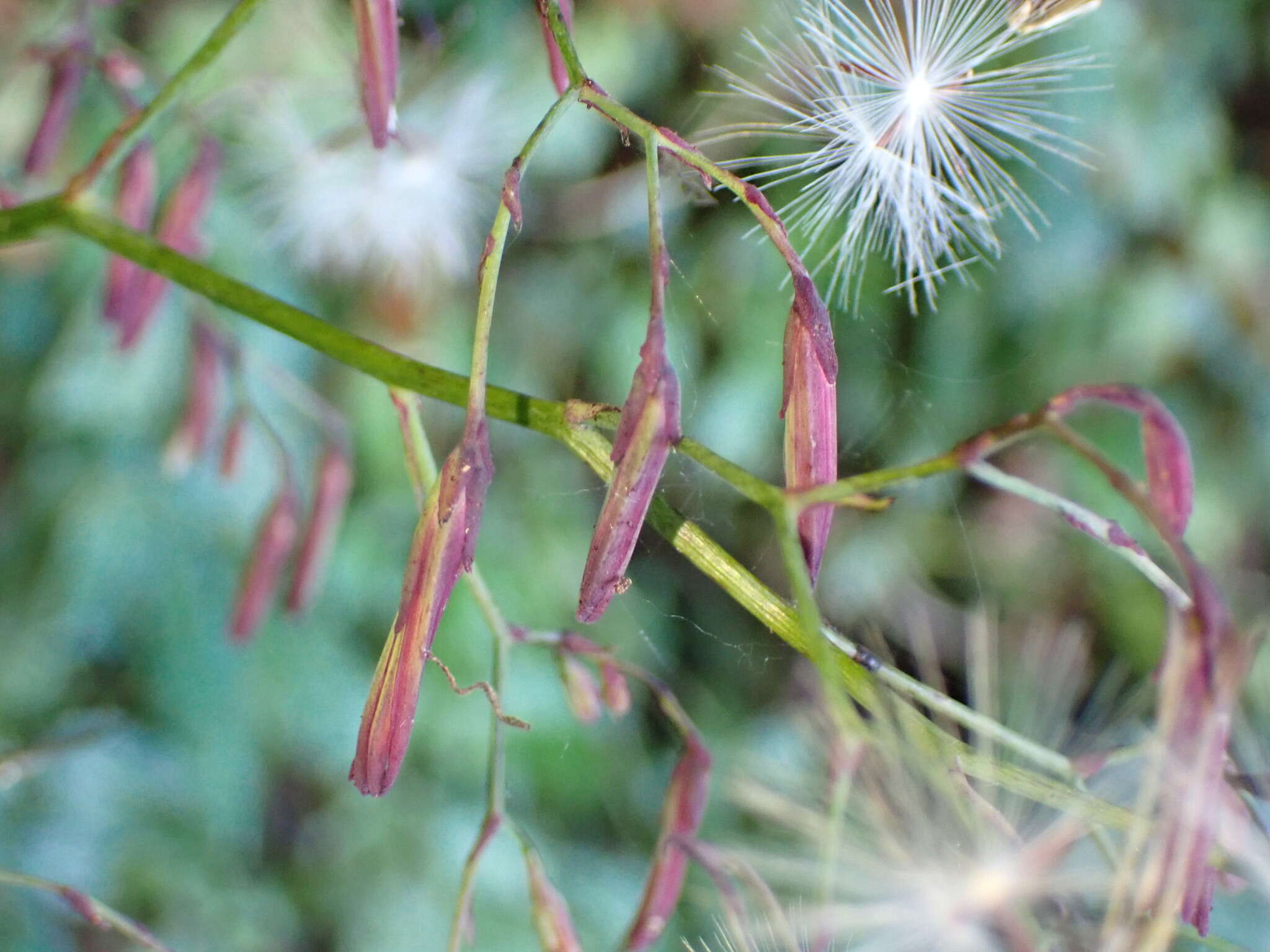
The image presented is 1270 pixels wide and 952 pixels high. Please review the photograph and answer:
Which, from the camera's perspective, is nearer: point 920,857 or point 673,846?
point 920,857

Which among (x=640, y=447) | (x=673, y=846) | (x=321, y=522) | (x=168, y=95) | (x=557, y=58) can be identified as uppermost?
(x=557, y=58)

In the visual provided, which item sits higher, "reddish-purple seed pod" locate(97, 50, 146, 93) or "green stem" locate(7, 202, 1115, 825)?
"reddish-purple seed pod" locate(97, 50, 146, 93)

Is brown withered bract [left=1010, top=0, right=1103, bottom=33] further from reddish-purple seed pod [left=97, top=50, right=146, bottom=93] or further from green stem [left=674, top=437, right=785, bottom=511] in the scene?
reddish-purple seed pod [left=97, top=50, right=146, bottom=93]

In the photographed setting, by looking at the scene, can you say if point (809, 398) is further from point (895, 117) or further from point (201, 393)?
point (201, 393)

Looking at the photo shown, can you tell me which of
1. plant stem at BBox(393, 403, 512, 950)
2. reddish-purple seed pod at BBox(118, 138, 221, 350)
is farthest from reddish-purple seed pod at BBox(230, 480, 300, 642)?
plant stem at BBox(393, 403, 512, 950)

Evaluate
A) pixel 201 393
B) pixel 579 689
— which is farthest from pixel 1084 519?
pixel 201 393

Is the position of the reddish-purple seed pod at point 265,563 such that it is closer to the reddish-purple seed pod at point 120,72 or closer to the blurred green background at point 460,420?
the reddish-purple seed pod at point 120,72

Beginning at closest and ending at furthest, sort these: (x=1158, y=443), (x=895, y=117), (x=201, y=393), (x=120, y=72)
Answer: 1. (x=1158, y=443)
2. (x=895, y=117)
3. (x=120, y=72)
4. (x=201, y=393)
